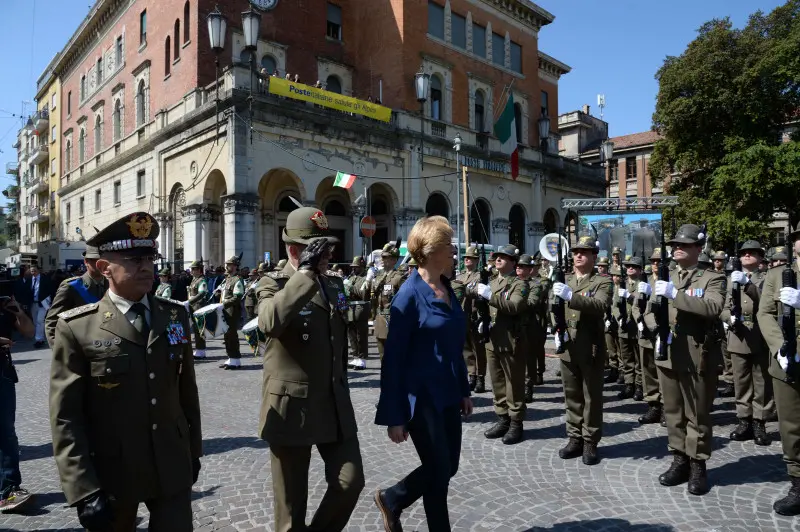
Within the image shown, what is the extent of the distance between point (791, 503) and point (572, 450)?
1845 millimetres

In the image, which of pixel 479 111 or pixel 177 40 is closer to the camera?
pixel 177 40

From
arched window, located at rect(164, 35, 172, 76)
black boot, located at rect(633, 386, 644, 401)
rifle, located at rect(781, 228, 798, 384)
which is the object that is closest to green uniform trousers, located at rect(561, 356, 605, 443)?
rifle, located at rect(781, 228, 798, 384)

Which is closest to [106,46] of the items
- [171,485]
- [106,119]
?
[106,119]

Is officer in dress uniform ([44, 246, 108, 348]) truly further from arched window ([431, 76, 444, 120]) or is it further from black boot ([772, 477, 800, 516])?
arched window ([431, 76, 444, 120])

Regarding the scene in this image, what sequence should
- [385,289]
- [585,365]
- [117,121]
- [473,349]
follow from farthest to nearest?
1. [117,121]
2. [385,289]
3. [473,349]
4. [585,365]

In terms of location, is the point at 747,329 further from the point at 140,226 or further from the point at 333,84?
the point at 333,84

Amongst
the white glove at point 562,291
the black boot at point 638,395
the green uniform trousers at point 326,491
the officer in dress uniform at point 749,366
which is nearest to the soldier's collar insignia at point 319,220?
the green uniform trousers at point 326,491

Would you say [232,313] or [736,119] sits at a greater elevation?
[736,119]

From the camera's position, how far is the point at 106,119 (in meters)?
31.5

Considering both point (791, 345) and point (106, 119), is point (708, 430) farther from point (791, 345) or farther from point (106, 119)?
point (106, 119)

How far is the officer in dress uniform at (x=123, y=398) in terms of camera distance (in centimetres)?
256

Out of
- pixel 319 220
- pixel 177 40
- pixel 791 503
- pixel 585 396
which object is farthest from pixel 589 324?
pixel 177 40

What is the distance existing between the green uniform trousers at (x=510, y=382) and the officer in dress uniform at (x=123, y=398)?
4.19 meters

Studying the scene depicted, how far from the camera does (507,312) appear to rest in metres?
6.32
